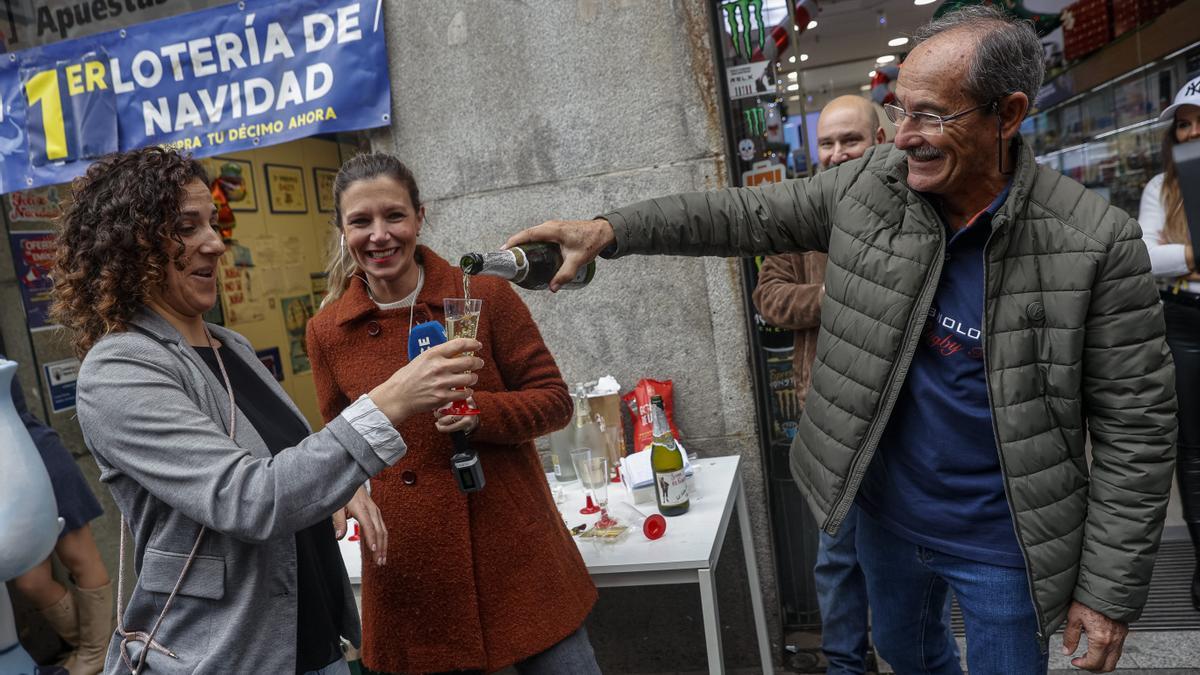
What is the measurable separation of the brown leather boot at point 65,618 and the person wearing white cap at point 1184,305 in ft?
16.3

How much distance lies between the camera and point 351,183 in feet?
7.07

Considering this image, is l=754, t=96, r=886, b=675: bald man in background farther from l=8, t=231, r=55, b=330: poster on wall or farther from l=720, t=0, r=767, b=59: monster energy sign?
l=8, t=231, r=55, b=330: poster on wall

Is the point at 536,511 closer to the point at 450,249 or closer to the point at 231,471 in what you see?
the point at 231,471

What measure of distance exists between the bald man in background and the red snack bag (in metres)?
0.56

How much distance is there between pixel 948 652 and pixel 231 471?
6.28 ft

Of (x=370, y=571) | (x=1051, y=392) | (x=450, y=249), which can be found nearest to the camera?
(x=1051, y=392)

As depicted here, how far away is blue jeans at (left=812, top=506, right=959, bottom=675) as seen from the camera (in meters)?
2.81

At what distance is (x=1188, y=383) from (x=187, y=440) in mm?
3602

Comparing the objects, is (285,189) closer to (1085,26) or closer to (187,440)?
(187,440)

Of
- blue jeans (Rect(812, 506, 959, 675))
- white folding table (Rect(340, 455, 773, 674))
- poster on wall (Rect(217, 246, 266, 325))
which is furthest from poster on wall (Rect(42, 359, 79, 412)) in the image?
blue jeans (Rect(812, 506, 959, 675))

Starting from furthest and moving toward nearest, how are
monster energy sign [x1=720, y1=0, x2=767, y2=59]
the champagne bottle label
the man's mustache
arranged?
monster energy sign [x1=720, y1=0, x2=767, y2=59], the champagne bottle label, the man's mustache

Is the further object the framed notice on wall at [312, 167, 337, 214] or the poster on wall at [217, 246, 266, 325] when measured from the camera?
the framed notice on wall at [312, 167, 337, 214]

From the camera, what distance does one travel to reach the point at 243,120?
3752 mm

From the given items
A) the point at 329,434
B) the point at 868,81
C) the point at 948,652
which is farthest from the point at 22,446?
the point at 868,81
